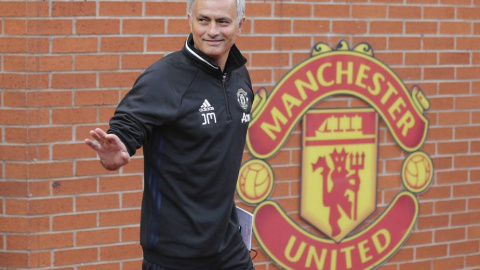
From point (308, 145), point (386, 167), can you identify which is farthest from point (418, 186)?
point (308, 145)

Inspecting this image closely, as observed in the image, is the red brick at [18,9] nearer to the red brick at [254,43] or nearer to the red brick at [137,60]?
the red brick at [137,60]

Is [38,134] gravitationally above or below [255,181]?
above

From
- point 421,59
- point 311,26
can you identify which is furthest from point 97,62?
point 421,59

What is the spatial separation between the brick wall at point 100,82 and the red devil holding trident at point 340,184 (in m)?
0.19

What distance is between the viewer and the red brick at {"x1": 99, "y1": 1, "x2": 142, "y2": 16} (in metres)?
5.20

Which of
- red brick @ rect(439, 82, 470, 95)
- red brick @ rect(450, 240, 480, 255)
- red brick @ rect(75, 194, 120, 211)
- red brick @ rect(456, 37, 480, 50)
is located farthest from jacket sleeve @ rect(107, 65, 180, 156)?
red brick @ rect(450, 240, 480, 255)

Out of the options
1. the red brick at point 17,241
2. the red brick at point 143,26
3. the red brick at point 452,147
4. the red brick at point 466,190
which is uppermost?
the red brick at point 143,26

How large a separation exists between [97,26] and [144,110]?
1690 millimetres

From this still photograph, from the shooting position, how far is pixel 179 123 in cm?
376

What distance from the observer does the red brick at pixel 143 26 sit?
5285 mm

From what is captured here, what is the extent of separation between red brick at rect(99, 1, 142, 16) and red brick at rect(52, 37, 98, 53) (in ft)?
0.56

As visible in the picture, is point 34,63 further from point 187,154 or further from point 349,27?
point 349,27

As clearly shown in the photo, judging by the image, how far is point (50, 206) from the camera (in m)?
5.19

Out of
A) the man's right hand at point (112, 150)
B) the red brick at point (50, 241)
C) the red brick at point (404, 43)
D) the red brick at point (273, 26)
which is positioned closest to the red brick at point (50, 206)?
the red brick at point (50, 241)
